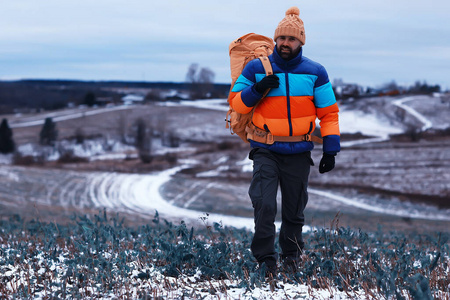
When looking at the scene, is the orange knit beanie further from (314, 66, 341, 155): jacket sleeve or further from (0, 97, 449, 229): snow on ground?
(0, 97, 449, 229): snow on ground

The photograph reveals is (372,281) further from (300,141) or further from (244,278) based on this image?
(300,141)

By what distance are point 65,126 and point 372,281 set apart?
65780 mm

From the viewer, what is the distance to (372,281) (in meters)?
4.66

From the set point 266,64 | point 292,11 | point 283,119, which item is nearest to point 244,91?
point 266,64

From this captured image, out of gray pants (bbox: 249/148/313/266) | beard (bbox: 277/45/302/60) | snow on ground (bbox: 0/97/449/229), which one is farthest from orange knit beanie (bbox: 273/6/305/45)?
snow on ground (bbox: 0/97/449/229)

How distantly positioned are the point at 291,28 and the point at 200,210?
67.2ft

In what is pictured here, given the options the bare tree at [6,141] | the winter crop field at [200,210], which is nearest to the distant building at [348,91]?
the winter crop field at [200,210]

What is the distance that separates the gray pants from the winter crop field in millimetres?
243

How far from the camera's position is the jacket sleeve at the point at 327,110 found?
17.6 ft

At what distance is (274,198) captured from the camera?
208 inches

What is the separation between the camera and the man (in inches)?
206

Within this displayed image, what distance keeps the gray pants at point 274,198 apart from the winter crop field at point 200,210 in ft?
0.80

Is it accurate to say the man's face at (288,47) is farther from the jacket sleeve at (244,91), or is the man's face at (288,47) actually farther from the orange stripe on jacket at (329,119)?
the orange stripe on jacket at (329,119)

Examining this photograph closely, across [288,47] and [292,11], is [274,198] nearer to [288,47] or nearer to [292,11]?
[288,47]
